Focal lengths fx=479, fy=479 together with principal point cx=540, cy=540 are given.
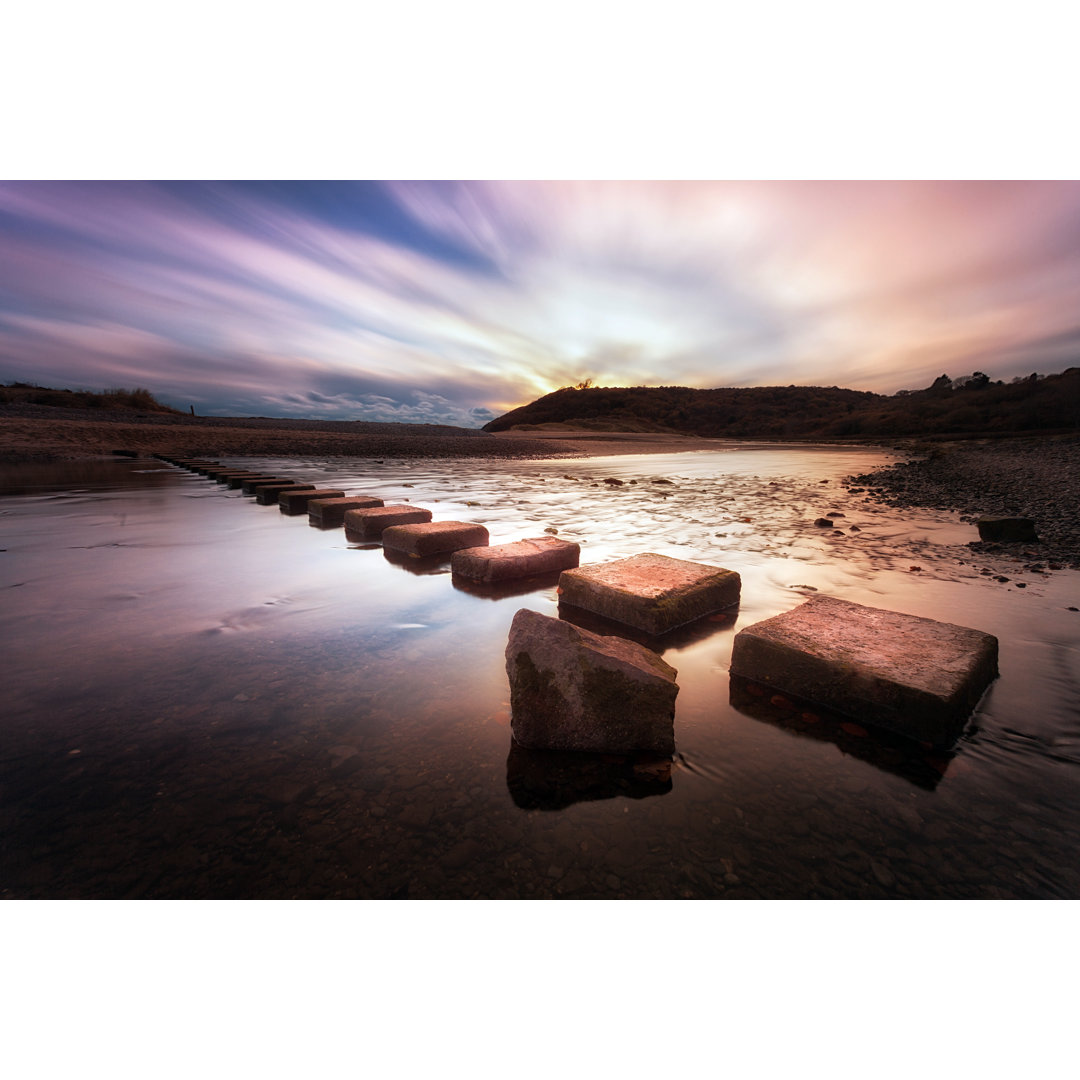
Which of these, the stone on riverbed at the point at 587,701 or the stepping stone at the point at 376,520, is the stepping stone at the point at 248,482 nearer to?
the stepping stone at the point at 376,520

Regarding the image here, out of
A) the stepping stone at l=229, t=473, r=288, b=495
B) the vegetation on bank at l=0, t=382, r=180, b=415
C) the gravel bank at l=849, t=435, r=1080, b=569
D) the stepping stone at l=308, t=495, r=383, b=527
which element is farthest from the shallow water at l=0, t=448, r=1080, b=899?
the vegetation on bank at l=0, t=382, r=180, b=415

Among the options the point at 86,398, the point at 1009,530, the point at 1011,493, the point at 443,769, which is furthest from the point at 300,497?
the point at 86,398

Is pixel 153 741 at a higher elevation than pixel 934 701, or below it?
below

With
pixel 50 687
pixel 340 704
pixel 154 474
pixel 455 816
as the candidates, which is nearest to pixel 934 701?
pixel 455 816

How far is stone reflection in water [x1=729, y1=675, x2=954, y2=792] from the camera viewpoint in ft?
5.01

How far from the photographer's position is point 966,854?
4.03 feet

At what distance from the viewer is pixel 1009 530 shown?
Answer: 4574 mm

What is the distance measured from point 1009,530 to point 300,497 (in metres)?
8.21

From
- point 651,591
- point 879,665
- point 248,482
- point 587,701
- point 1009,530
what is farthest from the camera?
point 248,482

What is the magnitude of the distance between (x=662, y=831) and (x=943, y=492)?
10.7 metres

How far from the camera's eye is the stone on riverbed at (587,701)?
5.31ft

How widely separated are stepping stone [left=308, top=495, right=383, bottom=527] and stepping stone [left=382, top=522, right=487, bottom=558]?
5.42 ft

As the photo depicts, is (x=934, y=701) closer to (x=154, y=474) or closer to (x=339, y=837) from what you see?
(x=339, y=837)

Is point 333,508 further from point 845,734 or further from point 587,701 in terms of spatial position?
point 845,734
